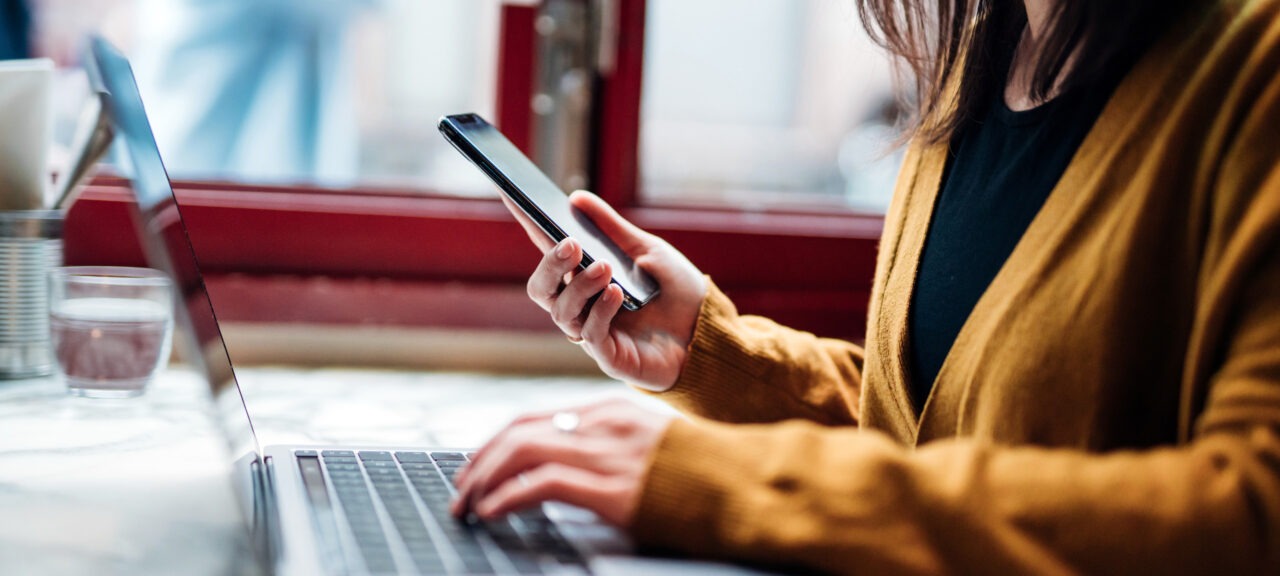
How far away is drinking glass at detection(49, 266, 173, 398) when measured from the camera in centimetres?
96

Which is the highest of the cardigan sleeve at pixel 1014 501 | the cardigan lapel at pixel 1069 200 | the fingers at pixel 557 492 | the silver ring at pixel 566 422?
the cardigan lapel at pixel 1069 200

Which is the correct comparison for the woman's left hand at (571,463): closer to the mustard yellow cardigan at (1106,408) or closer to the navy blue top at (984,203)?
the mustard yellow cardigan at (1106,408)

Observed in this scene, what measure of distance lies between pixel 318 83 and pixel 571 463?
1013mm

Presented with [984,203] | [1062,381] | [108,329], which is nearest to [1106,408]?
[1062,381]

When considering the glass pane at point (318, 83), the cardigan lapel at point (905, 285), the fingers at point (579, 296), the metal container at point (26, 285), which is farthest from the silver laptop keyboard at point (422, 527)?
the glass pane at point (318, 83)

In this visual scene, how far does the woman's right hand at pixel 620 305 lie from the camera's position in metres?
0.79

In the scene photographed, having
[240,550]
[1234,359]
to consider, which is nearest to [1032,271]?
[1234,359]

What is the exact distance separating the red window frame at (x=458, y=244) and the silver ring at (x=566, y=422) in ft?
2.48

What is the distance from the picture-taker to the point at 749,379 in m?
0.82

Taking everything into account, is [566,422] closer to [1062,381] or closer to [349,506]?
[349,506]

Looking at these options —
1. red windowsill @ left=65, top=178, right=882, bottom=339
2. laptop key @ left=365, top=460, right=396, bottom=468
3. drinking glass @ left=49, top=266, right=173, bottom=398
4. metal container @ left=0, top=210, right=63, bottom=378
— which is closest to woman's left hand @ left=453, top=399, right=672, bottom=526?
laptop key @ left=365, top=460, right=396, bottom=468

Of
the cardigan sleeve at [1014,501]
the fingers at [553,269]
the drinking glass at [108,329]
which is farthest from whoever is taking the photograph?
the drinking glass at [108,329]

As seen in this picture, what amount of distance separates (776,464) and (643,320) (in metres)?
0.38

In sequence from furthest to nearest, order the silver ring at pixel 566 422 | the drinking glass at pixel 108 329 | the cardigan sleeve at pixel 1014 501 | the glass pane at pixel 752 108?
the glass pane at pixel 752 108
the drinking glass at pixel 108 329
the silver ring at pixel 566 422
the cardigan sleeve at pixel 1014 501
